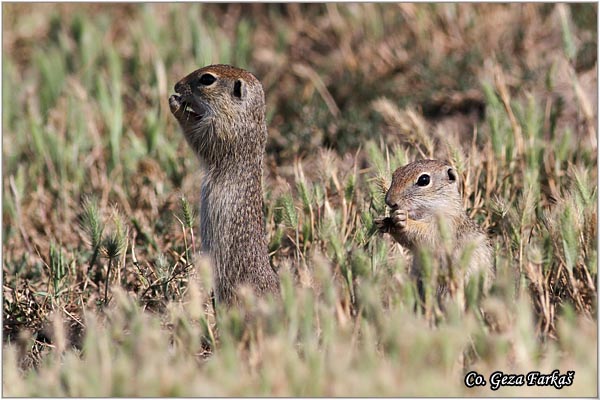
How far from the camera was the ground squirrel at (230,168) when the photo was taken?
4.49m

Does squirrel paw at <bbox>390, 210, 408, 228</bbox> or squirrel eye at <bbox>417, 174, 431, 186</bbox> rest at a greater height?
squirrel eye at <bbox>417, 174, 431, 186</bbox>

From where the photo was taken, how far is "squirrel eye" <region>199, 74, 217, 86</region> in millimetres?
4703

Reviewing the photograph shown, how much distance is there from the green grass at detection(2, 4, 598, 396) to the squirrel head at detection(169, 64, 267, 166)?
31 centimetres

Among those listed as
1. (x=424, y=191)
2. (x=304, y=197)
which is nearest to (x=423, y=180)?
(x=424, y=191)

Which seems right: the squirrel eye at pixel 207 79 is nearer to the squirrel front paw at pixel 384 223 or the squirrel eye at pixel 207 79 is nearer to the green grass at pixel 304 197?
Result: the green grass at pixel 304 197

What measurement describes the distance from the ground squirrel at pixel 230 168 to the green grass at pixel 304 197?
Result: 142mm

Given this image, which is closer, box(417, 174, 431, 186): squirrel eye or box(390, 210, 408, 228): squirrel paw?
box(390, 210, 408, 228): squirrel paw

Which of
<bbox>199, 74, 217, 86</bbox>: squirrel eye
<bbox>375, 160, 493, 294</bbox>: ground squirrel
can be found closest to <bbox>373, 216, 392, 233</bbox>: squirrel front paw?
<bbox>375, 160, 493, 294</bbox>: ground squirrel

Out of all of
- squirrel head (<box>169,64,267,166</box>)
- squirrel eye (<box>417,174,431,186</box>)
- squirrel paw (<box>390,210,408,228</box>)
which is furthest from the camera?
squirrel head (<box>169,64,267,166</box>)

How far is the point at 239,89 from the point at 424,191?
1.05 metres

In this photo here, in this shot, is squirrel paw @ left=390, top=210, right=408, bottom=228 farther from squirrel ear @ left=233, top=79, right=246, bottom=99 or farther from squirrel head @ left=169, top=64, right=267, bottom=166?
squirrel ear @ left=233, top=79, right=246, bottom=99

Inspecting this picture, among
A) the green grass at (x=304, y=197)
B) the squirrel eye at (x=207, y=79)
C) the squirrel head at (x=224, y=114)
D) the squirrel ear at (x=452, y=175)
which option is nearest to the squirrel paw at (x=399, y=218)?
the green grass at (x=304, y=197)

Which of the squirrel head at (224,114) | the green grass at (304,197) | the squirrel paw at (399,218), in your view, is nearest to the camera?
the green grass at (304,197)

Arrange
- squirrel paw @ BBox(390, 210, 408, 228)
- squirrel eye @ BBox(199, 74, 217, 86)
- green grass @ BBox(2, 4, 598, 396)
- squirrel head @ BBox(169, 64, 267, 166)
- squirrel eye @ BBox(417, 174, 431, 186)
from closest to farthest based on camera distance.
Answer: green grass @ BBox(2, 4, 598, 396)
squirrel paw @ BBox(390, 210, 408, 228)
squirrel eye @ BBox(417, 174, 431, 186)
squirrel head @ BBox(169, 64, 267, 166)
squirrel eye @ BBox(199, 74, 217, 86)
